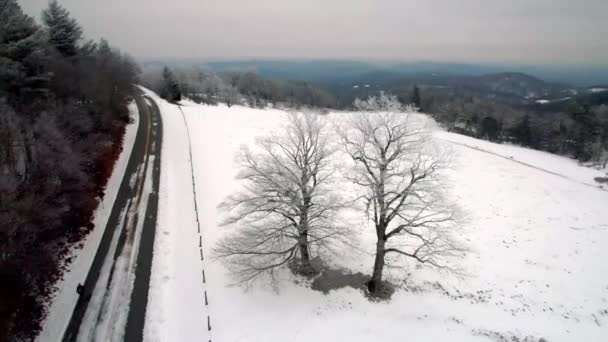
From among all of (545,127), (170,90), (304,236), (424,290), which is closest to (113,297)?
(304,236)

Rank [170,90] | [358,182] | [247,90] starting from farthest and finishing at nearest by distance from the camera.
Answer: [247,90], [170,90], [358,182]

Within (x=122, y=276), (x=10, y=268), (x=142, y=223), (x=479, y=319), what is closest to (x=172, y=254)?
(x=122, y=276)

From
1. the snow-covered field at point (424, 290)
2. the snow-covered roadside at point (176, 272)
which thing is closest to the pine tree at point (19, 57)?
the snow-covered roadside at point (176, 272)

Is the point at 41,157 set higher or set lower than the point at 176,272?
higher

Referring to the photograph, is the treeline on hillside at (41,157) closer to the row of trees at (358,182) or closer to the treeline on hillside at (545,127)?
the row of trees at (358,182)

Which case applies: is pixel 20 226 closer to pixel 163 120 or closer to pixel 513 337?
pixel 513 337

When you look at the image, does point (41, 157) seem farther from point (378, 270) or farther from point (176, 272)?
point (378, 270)

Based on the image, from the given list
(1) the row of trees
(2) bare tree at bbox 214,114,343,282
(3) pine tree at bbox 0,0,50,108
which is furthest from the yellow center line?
(3) pine tree at bbox 0,0,50,108
